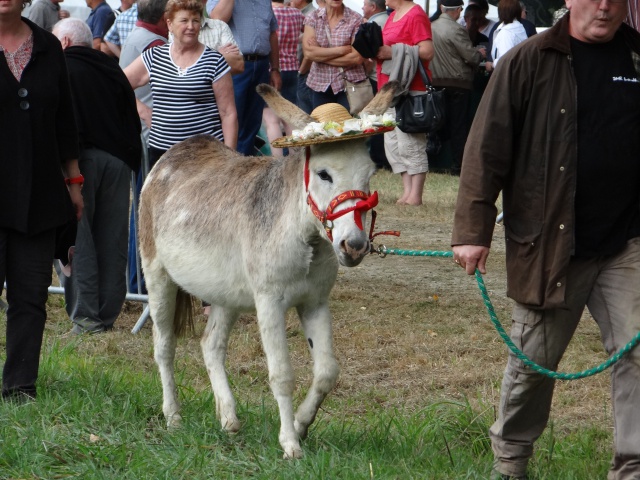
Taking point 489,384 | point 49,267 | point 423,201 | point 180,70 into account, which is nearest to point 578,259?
point 489,384

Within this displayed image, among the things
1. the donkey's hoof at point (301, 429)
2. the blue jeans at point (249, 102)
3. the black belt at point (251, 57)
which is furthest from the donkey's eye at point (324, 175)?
the black belt at point (251, 57)

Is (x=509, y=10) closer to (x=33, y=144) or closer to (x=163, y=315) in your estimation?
(x=163, y=315)

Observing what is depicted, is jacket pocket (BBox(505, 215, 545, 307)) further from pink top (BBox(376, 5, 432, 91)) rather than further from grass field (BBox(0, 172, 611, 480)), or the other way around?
pink top (BBox(376, 5, 432, 91))

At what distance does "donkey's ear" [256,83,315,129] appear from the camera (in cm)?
503

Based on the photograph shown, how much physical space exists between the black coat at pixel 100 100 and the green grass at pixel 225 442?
85.0 inches

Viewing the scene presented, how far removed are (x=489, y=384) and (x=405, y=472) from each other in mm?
2055

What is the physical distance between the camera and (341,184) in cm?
483

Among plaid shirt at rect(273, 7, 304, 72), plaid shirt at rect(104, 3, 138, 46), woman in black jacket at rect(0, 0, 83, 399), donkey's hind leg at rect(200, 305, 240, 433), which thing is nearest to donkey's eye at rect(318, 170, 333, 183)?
donkey's hind leg at rect(200, 305, 240, 433)

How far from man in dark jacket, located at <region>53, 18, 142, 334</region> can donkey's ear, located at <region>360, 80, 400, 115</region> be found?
3.18 m

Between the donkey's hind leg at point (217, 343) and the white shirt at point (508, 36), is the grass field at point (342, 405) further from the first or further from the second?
the white shirt at point (508, 36)

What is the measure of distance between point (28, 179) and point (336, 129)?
6.17 feet

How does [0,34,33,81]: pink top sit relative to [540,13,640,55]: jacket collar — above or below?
below

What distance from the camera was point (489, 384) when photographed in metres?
6.61

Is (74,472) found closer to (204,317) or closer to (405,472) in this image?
(405,472)
